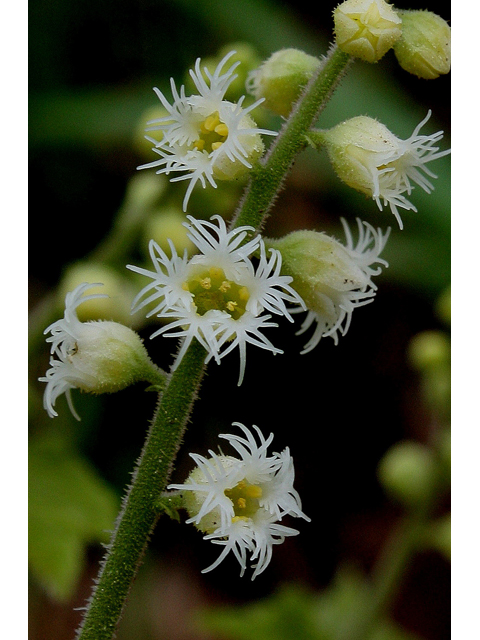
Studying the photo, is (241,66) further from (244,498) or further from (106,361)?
(244,498)

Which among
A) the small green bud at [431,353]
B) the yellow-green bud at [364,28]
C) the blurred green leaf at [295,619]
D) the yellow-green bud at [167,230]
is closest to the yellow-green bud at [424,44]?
the yellow-green bud at [364,28]

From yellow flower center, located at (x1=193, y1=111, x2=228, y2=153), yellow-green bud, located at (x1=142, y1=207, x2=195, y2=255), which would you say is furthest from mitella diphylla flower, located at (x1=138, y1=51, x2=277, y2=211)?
yellow-green bud, located at (x1=142, y1=207, x2=195, y2=255)

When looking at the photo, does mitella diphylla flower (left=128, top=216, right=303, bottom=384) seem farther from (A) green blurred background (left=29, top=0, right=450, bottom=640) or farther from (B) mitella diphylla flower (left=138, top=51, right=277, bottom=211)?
(A) green blurred background (left=29, top=0, right=450, bottom=640)

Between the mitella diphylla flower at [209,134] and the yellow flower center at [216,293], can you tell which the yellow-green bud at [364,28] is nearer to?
the mitella diphylla flower at [209,134]

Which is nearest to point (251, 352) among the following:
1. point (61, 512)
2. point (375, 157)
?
point (61, 512)

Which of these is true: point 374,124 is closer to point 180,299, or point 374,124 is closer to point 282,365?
point 180,299
